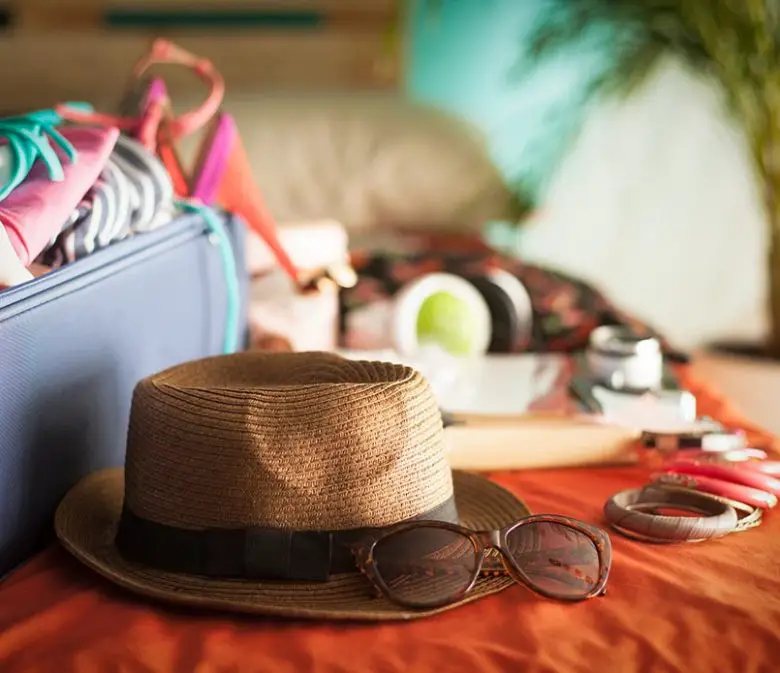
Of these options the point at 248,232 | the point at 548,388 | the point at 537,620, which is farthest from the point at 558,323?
the point at 537,620

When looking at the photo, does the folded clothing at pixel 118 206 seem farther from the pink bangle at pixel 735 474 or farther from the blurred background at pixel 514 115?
the blurred background at pixel 514 115

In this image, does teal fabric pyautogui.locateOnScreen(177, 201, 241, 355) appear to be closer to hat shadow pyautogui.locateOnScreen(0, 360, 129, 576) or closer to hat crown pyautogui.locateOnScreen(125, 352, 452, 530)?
hat shadow pyautogui.locateOnScreen(0, 360, 129, 576)

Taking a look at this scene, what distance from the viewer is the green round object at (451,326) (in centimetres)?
136

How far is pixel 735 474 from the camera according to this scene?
83cm

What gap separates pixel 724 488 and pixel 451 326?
1.97ft

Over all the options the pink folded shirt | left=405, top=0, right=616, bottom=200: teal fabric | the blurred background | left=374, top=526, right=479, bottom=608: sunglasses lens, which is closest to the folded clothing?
the pink folded shirt

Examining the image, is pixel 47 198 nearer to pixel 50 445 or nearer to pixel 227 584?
pixel 50 445

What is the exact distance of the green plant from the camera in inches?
78.1

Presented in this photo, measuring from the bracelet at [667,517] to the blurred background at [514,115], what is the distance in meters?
1.19

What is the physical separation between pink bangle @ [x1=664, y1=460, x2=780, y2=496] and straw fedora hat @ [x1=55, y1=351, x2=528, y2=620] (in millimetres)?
246

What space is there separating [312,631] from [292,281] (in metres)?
0.78

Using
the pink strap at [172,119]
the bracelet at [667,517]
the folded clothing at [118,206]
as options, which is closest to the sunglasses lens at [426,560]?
the bracelet at [667,517]

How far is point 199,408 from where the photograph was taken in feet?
2.25

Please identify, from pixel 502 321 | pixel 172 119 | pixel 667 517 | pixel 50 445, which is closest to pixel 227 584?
pixel 50 445
